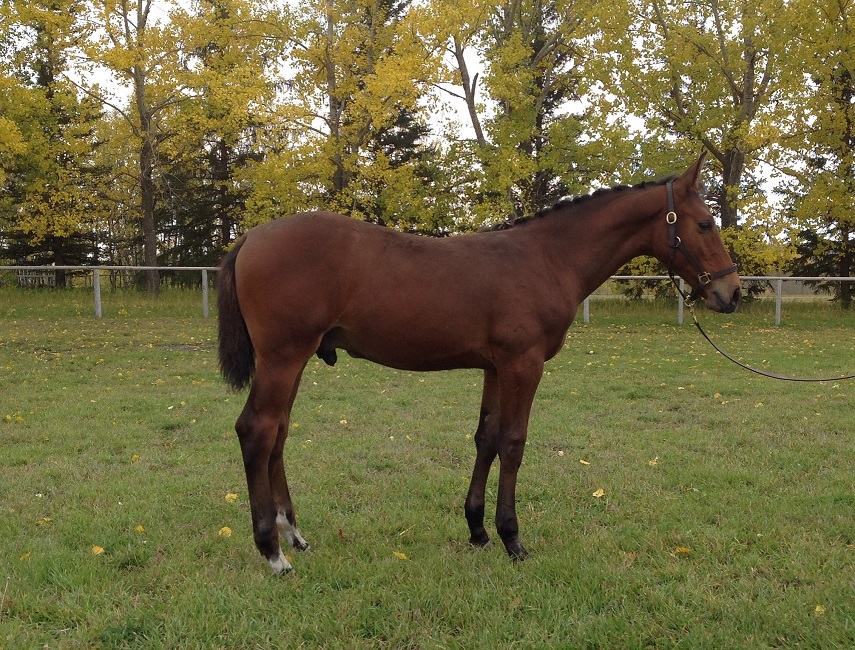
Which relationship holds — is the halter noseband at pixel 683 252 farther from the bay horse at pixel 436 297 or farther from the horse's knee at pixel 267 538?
the horse's knee at pixel 267 538

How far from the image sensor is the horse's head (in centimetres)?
375

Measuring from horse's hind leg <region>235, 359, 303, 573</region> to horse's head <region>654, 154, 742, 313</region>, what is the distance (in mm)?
2303

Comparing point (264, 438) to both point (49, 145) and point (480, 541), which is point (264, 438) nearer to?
point (480, 541)

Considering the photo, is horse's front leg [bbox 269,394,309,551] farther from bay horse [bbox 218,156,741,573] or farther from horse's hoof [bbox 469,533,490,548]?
horse's hoof [bbox 469,533,490,548]

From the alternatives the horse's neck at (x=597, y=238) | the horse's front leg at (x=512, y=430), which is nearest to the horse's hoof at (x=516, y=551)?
the horse's front leg at (x=512, y=430)

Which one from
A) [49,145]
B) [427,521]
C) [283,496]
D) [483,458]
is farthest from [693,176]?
[49,145]

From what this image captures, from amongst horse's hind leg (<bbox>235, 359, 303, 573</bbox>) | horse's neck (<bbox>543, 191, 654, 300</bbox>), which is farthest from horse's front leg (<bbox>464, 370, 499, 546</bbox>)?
horse's hind leg (<bbox>235, 359, 303, 573</bbox>)

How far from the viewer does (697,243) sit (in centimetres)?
376

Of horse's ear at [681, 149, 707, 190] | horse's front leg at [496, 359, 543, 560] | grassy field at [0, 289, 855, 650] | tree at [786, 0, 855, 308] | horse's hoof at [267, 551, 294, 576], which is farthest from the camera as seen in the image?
tree at [786, 0, 855, 308]

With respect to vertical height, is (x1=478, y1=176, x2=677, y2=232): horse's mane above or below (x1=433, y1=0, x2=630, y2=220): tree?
below

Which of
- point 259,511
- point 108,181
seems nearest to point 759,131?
point 259,511

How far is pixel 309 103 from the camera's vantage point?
62.1 feet

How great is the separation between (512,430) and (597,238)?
49.7 inches

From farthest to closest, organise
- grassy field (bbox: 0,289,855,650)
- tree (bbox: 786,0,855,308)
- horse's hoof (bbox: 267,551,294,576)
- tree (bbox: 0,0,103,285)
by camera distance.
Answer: tree (bbox: 0,0,103,285), tree (bbox: 786,0,855,308), horse's hoof (bbox: 267,551,294,576), grassy field (bbox: 0,289,855,650)
